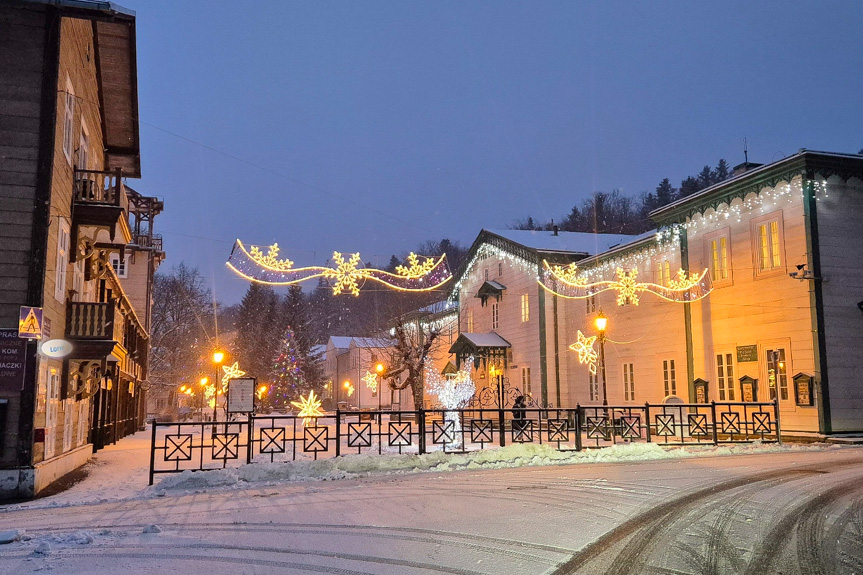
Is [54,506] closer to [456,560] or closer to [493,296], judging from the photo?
[456,560]

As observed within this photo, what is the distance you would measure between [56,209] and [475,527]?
39.4ft

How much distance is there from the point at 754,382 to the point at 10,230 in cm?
2362

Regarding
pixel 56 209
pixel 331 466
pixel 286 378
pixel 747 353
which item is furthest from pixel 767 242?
pixel 286 378

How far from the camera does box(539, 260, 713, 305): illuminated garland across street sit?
27.4 m

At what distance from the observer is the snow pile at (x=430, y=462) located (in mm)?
14703

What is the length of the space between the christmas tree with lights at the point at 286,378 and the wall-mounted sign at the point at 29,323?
146 ft

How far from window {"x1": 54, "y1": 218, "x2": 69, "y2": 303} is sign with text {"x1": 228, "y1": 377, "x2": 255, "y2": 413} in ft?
17.1

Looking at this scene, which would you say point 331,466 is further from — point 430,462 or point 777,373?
point 777,373

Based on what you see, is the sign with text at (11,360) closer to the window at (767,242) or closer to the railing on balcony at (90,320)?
the railing on balcony at (90,320)

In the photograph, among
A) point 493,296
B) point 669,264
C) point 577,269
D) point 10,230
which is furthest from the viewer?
point 493,296

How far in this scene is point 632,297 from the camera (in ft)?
97.9

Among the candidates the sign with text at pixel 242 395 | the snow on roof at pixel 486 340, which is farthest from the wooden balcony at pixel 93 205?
the snow on roof at pixel 486 340

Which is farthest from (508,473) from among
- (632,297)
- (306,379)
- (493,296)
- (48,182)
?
(306,379)

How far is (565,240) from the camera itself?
3950 cm
